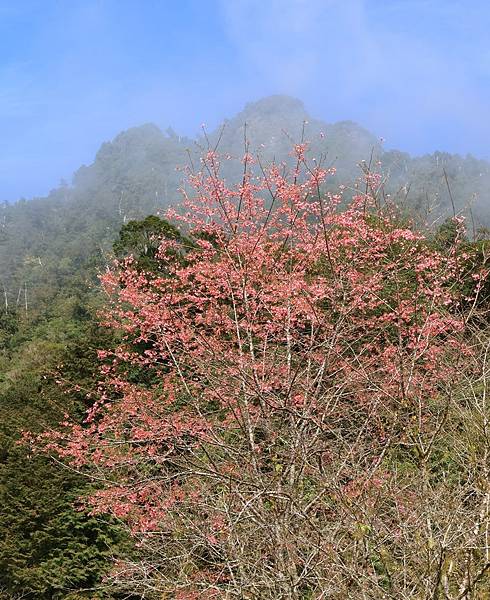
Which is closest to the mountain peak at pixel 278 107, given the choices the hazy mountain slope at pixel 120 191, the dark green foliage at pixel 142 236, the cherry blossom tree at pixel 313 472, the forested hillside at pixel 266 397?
the hazy mountain slope at pixel 120 191

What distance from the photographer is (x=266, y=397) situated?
10.4ft

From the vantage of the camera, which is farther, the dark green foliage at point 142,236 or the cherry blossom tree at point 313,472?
the dark green foliage at point 142,236

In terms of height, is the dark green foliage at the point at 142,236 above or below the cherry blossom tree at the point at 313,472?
above

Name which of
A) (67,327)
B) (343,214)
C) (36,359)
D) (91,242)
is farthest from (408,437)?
(91,242)

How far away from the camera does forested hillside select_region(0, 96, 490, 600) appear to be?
2852 mm

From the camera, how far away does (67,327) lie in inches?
1017

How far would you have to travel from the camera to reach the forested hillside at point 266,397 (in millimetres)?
2852

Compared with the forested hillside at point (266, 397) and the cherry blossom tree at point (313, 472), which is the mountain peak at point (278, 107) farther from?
the cherry blossom tree at point (313, 472)

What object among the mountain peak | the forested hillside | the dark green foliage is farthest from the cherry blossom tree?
the mountain peak

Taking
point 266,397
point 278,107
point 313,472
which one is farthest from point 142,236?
point 278,107

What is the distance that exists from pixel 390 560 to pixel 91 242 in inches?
2317

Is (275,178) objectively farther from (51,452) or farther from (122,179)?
(122,179)

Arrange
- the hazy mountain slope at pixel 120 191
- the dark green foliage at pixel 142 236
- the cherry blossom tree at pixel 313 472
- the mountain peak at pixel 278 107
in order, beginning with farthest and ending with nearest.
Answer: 1. the mountain peak at pixel 278 107
2. the hazy mountain slope at pixel 120 191
3. the dark green foliage at pixel 142 236
4. the cherry blossom tree at pixel 313 472

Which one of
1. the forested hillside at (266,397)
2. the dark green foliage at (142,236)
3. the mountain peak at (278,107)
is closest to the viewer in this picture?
the forested hillside at (266,397)
